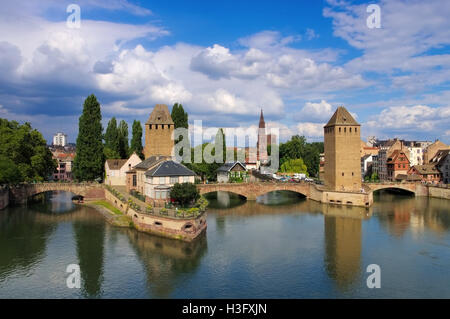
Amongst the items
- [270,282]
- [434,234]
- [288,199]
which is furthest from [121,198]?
[434,234]

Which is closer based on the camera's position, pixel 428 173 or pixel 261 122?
pixel 428 173

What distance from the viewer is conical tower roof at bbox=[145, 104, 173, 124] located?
5684 cm

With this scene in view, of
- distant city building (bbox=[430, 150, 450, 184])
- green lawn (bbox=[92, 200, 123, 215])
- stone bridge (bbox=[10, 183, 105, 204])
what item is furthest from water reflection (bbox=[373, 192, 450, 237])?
→ stone bridge (bbox=[10, 183, 105, 204])

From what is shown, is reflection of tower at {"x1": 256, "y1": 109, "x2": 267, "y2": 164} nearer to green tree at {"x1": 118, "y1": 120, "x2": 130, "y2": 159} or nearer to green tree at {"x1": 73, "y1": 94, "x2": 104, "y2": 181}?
green tree at {"x1": 118, "y1": 120, "x2": 130, "y2": 159}

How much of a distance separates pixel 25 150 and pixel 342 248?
1981 inches

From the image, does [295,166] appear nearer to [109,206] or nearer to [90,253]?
[109,206]

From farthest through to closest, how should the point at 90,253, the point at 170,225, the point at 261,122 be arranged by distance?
the point at 261,122, the point at 170,225, the point at 90,253

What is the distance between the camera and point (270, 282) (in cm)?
2386

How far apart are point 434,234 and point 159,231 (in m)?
28.0

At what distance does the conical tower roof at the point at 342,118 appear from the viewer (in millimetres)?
57781

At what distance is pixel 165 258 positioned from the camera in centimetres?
2852

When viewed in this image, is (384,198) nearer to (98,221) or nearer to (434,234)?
(434,234)

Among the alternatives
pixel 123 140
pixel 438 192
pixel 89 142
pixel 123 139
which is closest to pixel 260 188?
pixel 89 142

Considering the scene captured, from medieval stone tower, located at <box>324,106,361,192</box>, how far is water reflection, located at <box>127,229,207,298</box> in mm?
30577
